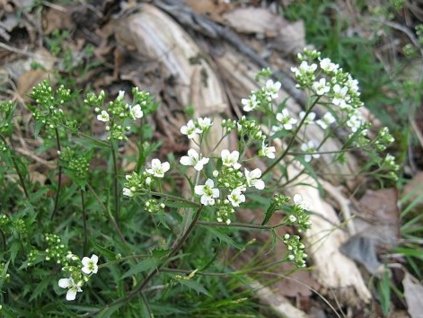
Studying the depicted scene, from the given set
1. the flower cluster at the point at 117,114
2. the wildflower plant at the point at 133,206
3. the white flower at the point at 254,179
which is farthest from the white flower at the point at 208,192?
the flower cluster at the point at 117,114

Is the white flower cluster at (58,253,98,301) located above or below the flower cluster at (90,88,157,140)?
below

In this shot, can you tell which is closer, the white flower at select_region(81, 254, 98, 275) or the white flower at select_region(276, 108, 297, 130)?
the white flower at select_region(81, 254, 98, 275)

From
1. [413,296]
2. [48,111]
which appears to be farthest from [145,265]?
[413,296]

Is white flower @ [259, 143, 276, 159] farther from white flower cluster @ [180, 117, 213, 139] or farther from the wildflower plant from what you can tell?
white flower cluster @ [180, 117, 213, 139]

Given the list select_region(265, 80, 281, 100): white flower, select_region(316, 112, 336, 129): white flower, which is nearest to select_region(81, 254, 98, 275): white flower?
select_region(265, 80, 281, 100): white flower

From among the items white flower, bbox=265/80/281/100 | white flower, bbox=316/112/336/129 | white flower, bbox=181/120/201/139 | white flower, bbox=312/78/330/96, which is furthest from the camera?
white flower, bbox=316/112/336/129

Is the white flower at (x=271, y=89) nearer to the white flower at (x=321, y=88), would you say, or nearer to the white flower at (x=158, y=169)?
the white flower at (x=321, y=88)

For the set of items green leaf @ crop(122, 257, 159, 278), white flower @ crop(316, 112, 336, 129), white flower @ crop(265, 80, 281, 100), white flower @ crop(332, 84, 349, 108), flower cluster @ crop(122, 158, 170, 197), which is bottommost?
green leaf @ crop(122, 257, 159, 278)

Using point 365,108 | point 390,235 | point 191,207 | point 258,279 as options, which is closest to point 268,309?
point 258,279
